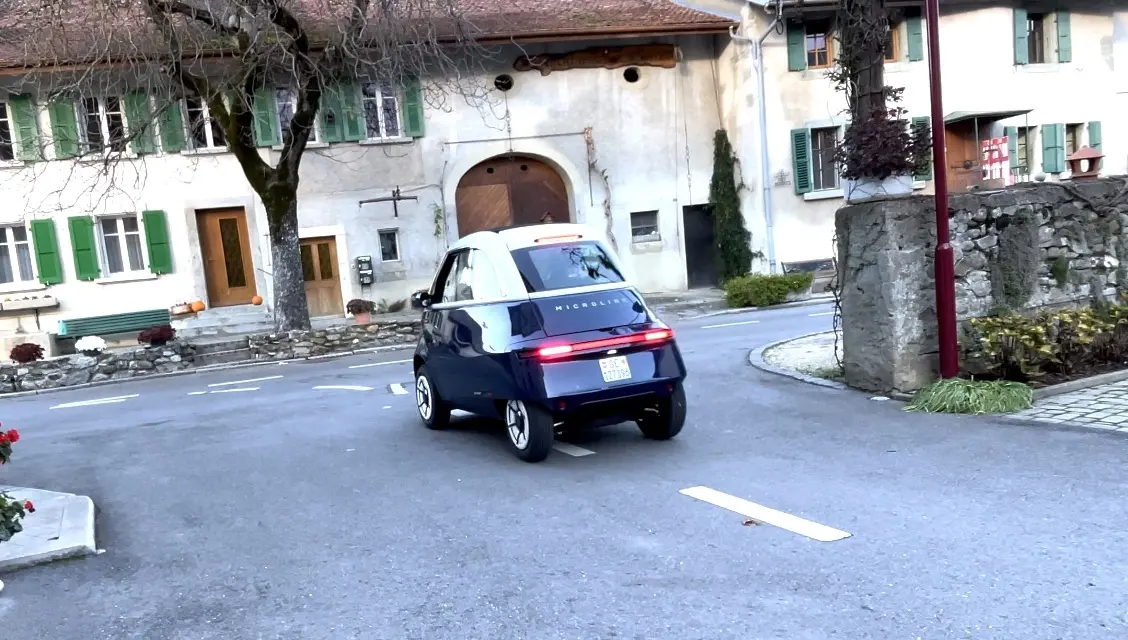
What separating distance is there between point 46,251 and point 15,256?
1.12m

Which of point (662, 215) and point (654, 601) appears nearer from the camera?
point (654, 601)

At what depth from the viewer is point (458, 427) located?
8367 mm


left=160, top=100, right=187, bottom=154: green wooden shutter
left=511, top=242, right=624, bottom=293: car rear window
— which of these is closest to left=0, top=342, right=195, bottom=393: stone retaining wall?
left=160, top=100, right=187, bottom=154: green wooden shutter

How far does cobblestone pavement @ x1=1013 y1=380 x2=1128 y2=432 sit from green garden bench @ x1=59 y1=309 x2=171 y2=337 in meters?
19.6

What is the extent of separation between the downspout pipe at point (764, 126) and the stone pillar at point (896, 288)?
14798 millimetres

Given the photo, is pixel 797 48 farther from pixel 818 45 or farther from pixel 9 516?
pixel 9 516

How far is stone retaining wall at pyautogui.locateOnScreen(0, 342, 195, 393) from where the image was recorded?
16.2 meters

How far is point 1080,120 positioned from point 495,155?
55.5 ft

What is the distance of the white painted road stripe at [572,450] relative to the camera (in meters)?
6.79

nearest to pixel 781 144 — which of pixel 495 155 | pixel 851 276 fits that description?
pixel 495 155

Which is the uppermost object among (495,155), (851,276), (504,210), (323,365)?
(495,155)

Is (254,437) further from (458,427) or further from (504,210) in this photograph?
(504,210)

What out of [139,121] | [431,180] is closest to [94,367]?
[139,121]

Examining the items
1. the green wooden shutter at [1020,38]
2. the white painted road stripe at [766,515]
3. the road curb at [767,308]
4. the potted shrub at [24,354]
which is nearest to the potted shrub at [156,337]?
the potted shrub at [24,354]
